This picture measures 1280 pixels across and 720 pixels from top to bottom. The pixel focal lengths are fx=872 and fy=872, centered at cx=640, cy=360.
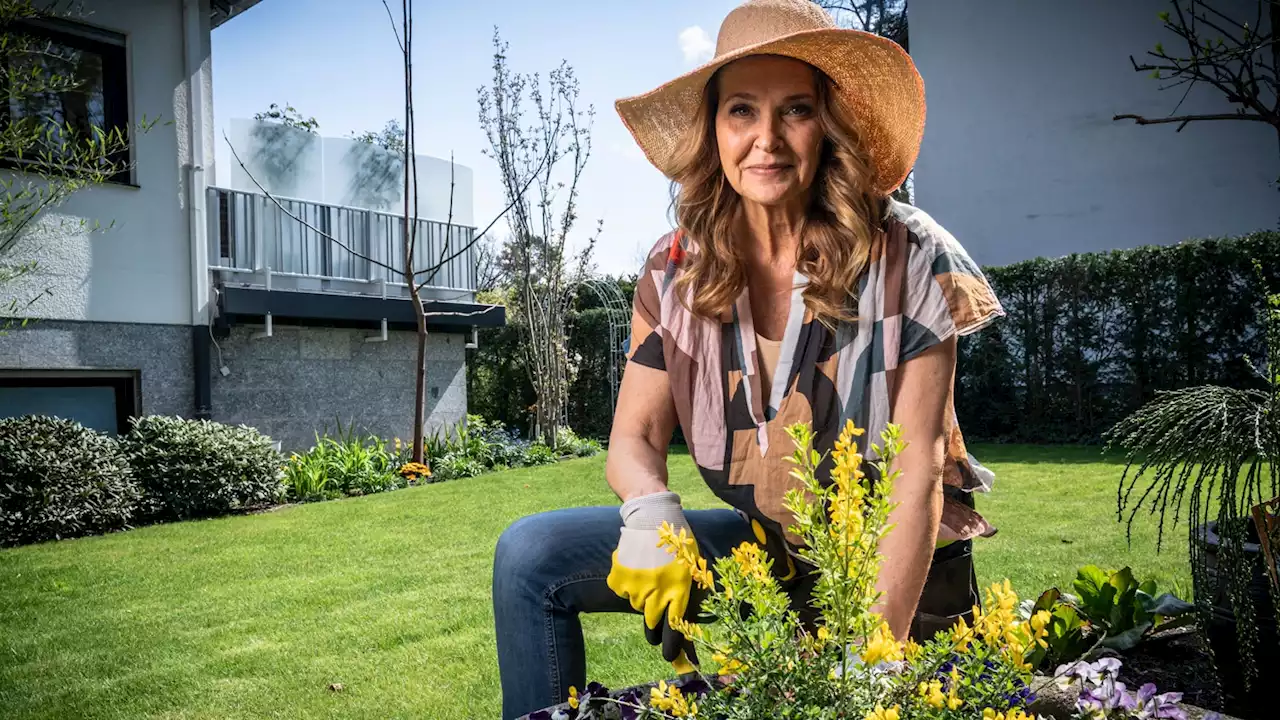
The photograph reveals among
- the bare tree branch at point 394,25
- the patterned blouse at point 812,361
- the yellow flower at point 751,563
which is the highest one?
the bare tree branch at point 394,25

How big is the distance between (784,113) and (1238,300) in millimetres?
7994

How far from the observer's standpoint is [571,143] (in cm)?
1009

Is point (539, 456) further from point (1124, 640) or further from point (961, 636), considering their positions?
point (961, 636)

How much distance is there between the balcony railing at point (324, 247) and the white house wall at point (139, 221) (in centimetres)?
50

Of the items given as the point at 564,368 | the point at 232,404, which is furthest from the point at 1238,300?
the point at 232,404

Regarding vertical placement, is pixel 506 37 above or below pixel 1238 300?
above

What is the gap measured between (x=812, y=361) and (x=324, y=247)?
348 inches

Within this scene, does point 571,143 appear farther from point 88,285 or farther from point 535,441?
point 88,285

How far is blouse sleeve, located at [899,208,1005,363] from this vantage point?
5.23ft

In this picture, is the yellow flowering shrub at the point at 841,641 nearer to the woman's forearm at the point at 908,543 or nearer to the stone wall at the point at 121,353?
the woman's forearm at the point at 908,543

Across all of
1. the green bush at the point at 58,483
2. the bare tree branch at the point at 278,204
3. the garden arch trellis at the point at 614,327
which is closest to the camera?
the green bush at the point at 58,483

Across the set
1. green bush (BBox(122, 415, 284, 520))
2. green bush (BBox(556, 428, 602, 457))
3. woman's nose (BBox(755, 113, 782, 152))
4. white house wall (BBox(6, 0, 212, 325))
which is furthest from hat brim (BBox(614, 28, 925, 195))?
green bush (BBox(556, 428, 602, 457))

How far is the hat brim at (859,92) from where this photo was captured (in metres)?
1.66

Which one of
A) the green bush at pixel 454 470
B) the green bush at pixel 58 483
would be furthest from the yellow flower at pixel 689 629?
the green bush at pixel 454 470
